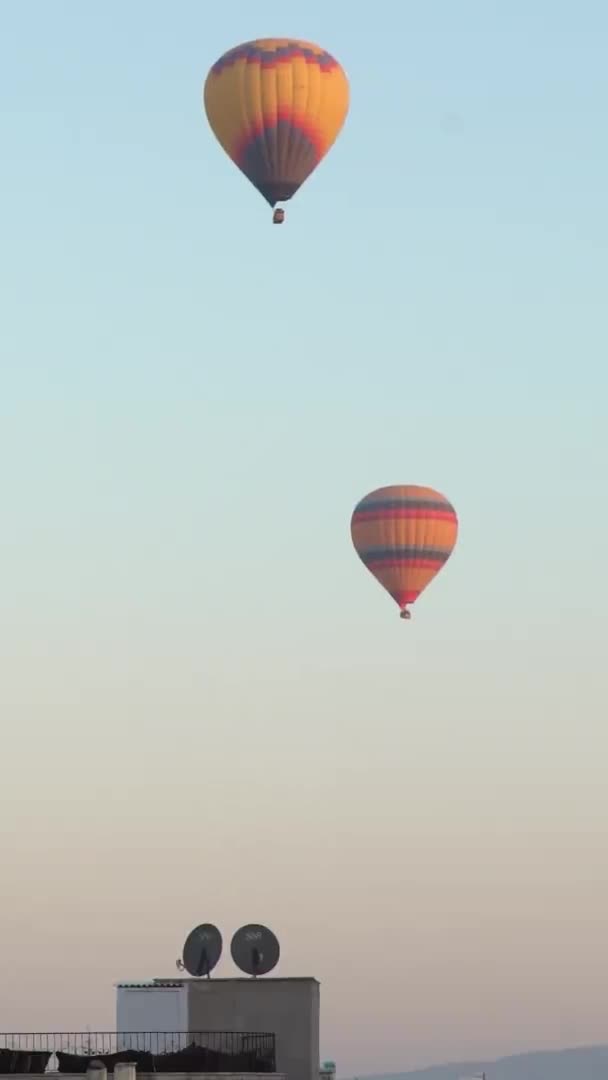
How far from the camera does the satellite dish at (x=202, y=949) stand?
98875 millimetres

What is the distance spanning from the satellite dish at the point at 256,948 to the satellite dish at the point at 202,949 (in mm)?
1067

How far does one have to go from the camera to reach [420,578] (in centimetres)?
14888

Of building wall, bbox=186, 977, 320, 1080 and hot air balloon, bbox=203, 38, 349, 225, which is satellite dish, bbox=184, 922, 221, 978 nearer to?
building wall, bbox=186, 977, 320, 1080

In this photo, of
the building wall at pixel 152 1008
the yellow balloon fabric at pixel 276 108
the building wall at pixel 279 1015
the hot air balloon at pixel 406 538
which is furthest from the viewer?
the hot air balloon at pixel 406 538

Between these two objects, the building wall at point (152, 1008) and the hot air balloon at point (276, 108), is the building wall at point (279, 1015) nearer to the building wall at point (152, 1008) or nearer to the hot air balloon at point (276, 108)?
the building wall at point (152, 1008)

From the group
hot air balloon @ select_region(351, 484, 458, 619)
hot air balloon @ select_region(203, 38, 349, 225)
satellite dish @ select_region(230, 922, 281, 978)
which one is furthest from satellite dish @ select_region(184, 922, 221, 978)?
hot air balloon @ select_region(351, 484, 458, 619)

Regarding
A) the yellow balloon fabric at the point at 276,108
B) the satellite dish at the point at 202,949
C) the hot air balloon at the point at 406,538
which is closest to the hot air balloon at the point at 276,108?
the yellow balloon fabric at the point at 276,108

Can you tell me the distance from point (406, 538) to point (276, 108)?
29868 mm

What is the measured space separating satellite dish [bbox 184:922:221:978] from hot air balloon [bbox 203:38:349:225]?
43791mm

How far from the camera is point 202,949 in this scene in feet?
324

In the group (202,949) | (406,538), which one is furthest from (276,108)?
(202,949)

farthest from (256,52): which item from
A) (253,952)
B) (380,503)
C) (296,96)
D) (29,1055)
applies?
(29,1055)

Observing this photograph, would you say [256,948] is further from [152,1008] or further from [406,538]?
[406,538]

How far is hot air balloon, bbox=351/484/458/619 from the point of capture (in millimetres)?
148375
